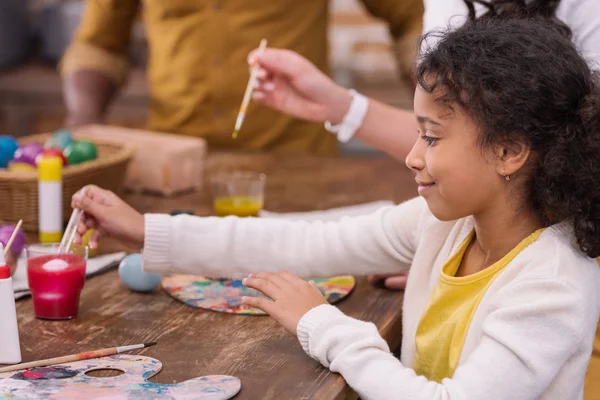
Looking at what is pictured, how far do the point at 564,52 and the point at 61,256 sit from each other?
31.7 inches

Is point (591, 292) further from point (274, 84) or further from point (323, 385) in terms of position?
point (274, 84)

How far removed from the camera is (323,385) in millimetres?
1170

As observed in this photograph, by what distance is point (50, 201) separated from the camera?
1.70 m

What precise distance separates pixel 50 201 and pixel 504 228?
865mm

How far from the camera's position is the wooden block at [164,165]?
84.9 inches

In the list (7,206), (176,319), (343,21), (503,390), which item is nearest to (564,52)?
(503,390)

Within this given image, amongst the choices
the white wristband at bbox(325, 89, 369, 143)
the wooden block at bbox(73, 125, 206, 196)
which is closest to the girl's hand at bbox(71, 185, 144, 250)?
the white wristband at bbox(325, 89, 369, 143)

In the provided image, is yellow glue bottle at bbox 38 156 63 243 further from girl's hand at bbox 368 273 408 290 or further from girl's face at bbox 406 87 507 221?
girl's face at bbox 406 87 507 221

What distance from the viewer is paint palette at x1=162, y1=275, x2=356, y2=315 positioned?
4.77 feet

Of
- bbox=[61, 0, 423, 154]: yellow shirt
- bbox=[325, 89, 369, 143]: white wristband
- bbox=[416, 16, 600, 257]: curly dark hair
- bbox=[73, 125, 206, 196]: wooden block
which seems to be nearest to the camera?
bbox=[416, 16, 600, 257]: curly dark hair

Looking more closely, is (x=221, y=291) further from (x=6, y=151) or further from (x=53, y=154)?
(x=6, y=151)

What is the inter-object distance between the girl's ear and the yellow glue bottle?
865 millimetres

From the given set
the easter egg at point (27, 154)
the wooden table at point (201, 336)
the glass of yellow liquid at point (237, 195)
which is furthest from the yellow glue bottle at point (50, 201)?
the glass of yellow liquid at point (237, 195)

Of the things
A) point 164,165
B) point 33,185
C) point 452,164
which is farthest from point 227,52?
point 452,164
